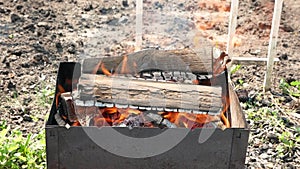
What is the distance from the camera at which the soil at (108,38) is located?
4293mm

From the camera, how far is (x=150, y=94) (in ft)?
9.20

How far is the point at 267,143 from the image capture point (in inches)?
152

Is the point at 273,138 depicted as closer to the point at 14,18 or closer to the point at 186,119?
the point at 186,119

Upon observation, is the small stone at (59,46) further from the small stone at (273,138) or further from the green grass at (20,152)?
the small stone at (273,138)

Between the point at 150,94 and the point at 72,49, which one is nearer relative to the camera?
the point at 150,94

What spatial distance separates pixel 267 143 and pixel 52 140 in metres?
1.96

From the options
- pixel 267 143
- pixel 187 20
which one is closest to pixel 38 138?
pixel 267 143

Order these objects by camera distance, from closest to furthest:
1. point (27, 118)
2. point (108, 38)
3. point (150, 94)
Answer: point (150, 94), point (27, 118), point (108, 38)

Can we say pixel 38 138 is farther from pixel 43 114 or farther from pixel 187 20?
pixel 187 20

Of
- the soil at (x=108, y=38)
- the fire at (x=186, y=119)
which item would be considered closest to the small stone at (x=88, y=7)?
the soil at (x=108, y=38)

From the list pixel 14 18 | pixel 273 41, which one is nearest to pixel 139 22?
pixel 273 41

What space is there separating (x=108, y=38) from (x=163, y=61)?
2.34m

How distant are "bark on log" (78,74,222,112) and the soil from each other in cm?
104

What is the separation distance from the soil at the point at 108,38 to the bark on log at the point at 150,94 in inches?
41.1
